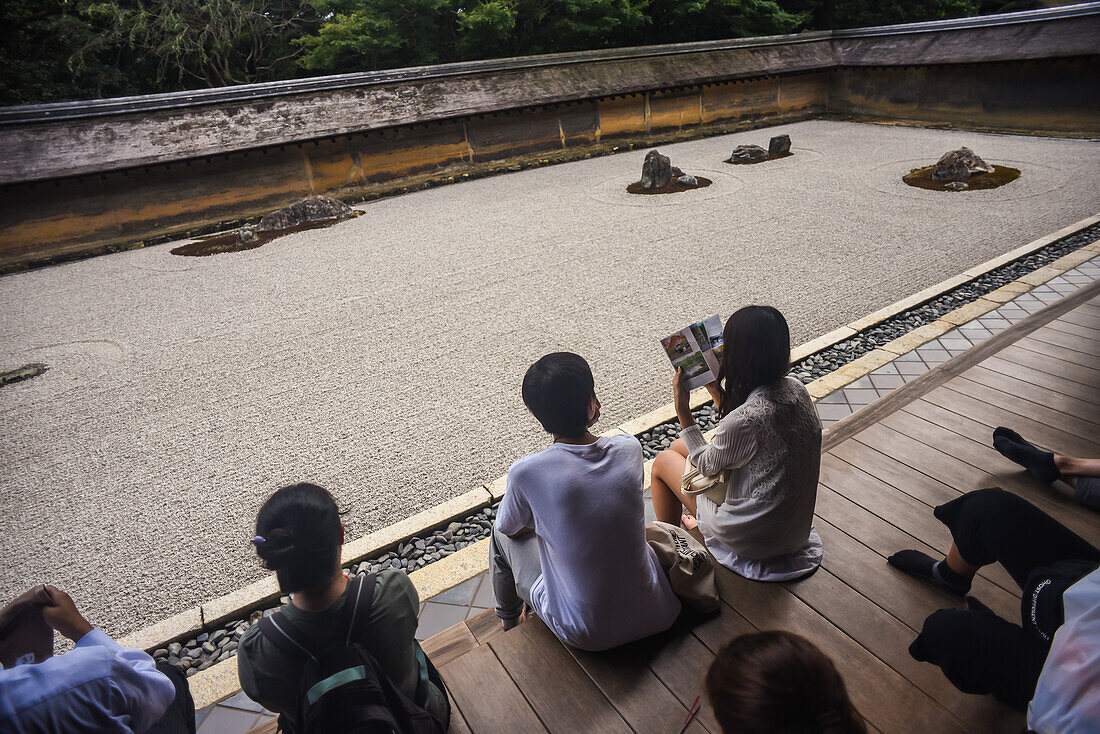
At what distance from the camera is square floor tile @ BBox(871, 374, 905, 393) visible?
351cm

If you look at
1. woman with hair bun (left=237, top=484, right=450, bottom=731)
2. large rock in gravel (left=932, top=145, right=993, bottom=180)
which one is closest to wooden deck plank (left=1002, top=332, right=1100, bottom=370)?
woman with hair bun (left=237, top=484, right=450, bottom=731)

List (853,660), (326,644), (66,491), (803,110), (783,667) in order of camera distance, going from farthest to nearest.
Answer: (803,110), (66,491), (853,660), (326,644), (783,667)

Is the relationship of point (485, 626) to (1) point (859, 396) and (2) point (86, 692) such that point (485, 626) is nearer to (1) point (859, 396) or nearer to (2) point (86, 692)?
(2) point (86, 692)

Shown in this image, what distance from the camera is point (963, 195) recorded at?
286 inches

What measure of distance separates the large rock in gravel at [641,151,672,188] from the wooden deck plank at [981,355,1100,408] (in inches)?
257

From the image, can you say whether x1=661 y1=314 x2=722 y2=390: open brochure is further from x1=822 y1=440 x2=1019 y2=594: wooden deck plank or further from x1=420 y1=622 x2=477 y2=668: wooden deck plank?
x1=420 y1=622 x2=477 y2=668: wooden deck plank

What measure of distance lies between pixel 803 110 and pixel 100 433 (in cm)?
1575

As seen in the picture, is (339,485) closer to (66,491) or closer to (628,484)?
(66,491)

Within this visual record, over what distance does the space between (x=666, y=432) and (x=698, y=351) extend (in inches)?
61.0

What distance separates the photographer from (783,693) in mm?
864

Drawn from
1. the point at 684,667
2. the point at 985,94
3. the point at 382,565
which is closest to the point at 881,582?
the point at 684,667

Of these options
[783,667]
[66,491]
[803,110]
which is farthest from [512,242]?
[803,110]

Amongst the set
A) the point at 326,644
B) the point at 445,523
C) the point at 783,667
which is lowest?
the point at 445,523

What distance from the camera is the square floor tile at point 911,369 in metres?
3.62
